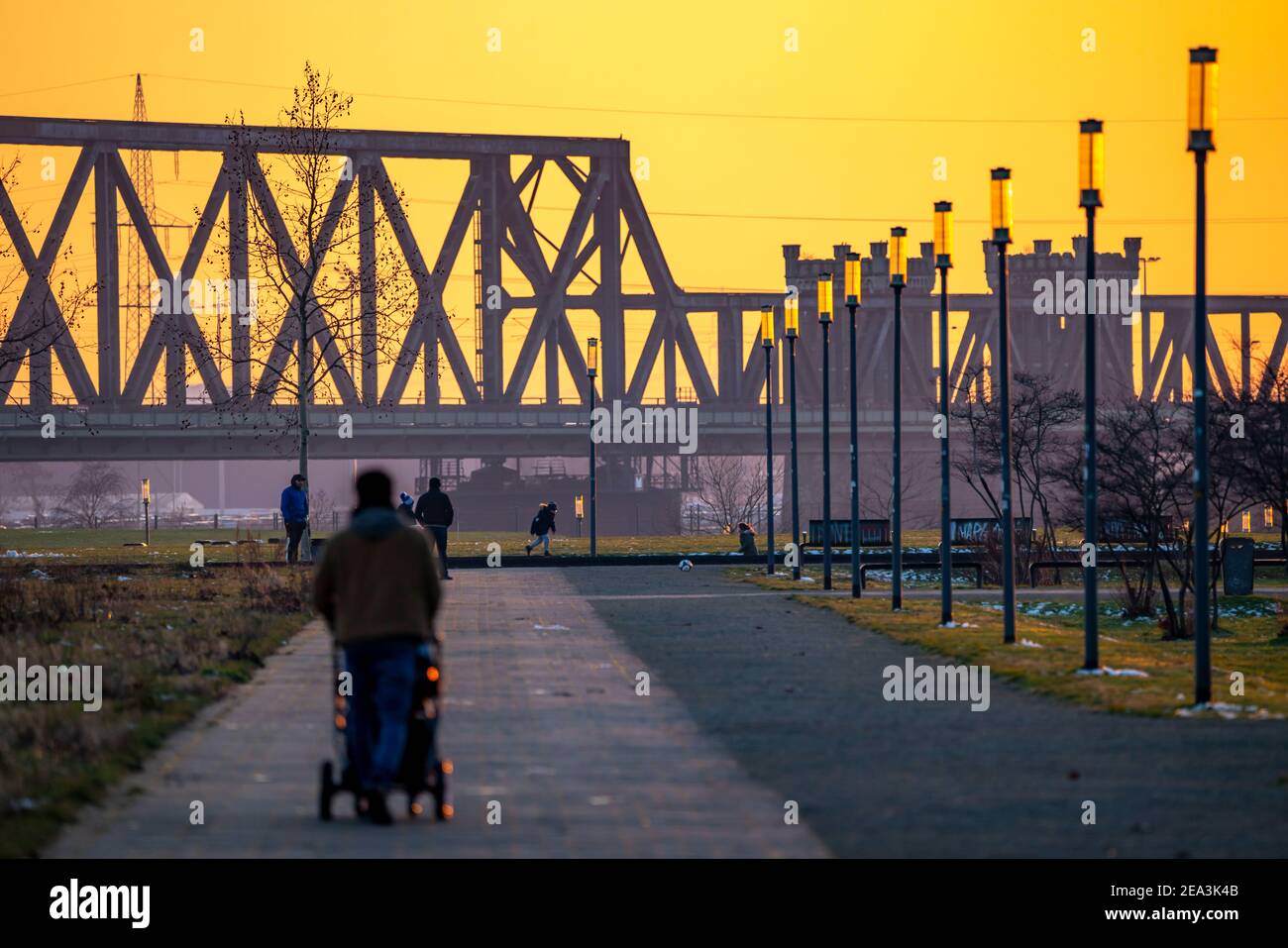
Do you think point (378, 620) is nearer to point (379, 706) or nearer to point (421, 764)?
point (379, 706)

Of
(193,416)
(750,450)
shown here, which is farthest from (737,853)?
(750,450)

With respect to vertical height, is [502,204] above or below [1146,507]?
above

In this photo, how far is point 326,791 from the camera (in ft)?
36.3

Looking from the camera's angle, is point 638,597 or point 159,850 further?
point 638,597

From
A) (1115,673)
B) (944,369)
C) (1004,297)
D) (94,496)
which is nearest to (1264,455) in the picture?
(944,369)

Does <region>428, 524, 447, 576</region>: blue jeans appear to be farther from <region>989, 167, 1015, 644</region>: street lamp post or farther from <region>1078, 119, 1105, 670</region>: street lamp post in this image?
<region>1078, 119, 1105, 670</region>: street lamp post

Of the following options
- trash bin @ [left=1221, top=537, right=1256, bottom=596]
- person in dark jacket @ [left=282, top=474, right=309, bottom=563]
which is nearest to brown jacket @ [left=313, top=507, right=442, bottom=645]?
person in dark jacket @ [left=282, top=474, right=309, bottom=563]

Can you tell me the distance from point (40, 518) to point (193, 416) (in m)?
50.4

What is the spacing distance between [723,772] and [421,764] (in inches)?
100

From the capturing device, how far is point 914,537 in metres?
64.2

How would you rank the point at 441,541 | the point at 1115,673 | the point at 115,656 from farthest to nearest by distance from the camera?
the point at 441,541, the point at 115,656, the point at 1115,673

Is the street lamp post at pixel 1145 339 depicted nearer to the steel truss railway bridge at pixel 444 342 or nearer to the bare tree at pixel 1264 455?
the steel truss railway bridge at pixel 444 342

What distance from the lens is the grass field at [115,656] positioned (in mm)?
11898
